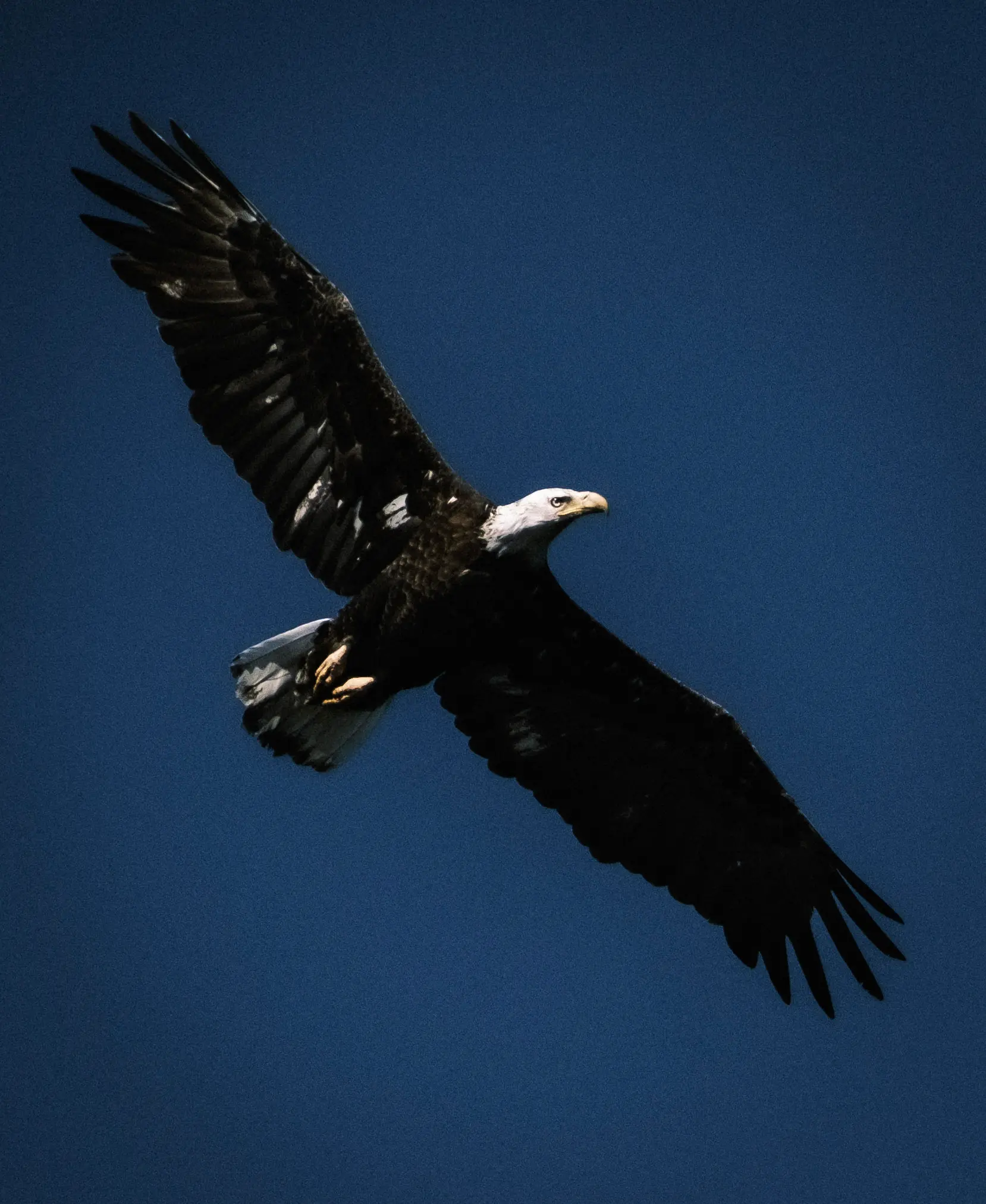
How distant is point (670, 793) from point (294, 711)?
2.27 metres

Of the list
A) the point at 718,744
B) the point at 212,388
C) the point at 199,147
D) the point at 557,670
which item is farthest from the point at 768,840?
the point at 199,147

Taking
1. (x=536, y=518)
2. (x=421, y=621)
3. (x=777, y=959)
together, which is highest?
(x=536, y=518)

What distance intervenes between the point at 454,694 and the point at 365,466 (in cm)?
152

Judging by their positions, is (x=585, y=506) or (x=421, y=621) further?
(x=421, y=621)

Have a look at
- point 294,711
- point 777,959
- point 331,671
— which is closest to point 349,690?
point 331,671

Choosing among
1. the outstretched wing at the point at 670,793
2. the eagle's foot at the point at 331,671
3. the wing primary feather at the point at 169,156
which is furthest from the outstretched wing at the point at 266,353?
the outstretched wing at the point at 670,793

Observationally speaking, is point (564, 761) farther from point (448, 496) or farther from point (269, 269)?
point (269, 269)

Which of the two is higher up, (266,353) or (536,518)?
(266,353)

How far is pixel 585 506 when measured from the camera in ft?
33.9

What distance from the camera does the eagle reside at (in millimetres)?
10633

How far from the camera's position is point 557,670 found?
37.4 ft

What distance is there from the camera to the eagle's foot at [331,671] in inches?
428

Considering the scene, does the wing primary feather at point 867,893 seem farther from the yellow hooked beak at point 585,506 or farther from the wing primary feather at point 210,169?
the wing primary feather at point 210,169

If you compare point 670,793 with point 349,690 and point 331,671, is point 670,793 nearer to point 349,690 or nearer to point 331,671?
point 349,690
